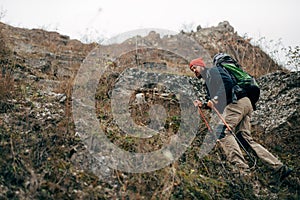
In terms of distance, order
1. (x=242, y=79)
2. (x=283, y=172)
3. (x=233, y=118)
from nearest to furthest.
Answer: (x=283, y=172), (x=233, y=118), (x=242, y=79)

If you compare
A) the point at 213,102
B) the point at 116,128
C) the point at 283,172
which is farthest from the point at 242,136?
the point at 116,128

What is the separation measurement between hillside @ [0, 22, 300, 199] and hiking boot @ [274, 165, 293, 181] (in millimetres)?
127

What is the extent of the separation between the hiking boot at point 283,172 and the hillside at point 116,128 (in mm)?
127

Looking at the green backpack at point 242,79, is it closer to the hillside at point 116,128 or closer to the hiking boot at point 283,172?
the hillside at point 116,128

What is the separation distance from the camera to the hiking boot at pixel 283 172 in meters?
6.58

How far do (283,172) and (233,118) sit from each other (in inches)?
46.4

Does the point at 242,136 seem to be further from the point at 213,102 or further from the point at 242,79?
the point at 242,79

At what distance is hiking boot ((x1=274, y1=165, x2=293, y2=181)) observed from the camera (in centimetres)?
658

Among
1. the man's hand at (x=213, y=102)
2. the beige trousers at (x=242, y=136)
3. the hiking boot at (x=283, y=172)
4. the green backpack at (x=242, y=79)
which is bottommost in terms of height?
the hiking boot at (x=283, y=172)

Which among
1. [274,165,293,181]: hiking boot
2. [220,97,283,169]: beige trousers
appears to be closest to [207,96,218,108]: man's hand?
[220,97,283,169]: beige trousers

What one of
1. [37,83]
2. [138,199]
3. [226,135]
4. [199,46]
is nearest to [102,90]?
[37,83]

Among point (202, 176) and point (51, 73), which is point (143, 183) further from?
point (51, 73)

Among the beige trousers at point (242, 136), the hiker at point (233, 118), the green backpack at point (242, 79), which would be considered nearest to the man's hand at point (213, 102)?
the hiker at point (233, 118)

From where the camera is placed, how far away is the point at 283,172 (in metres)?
6.60
